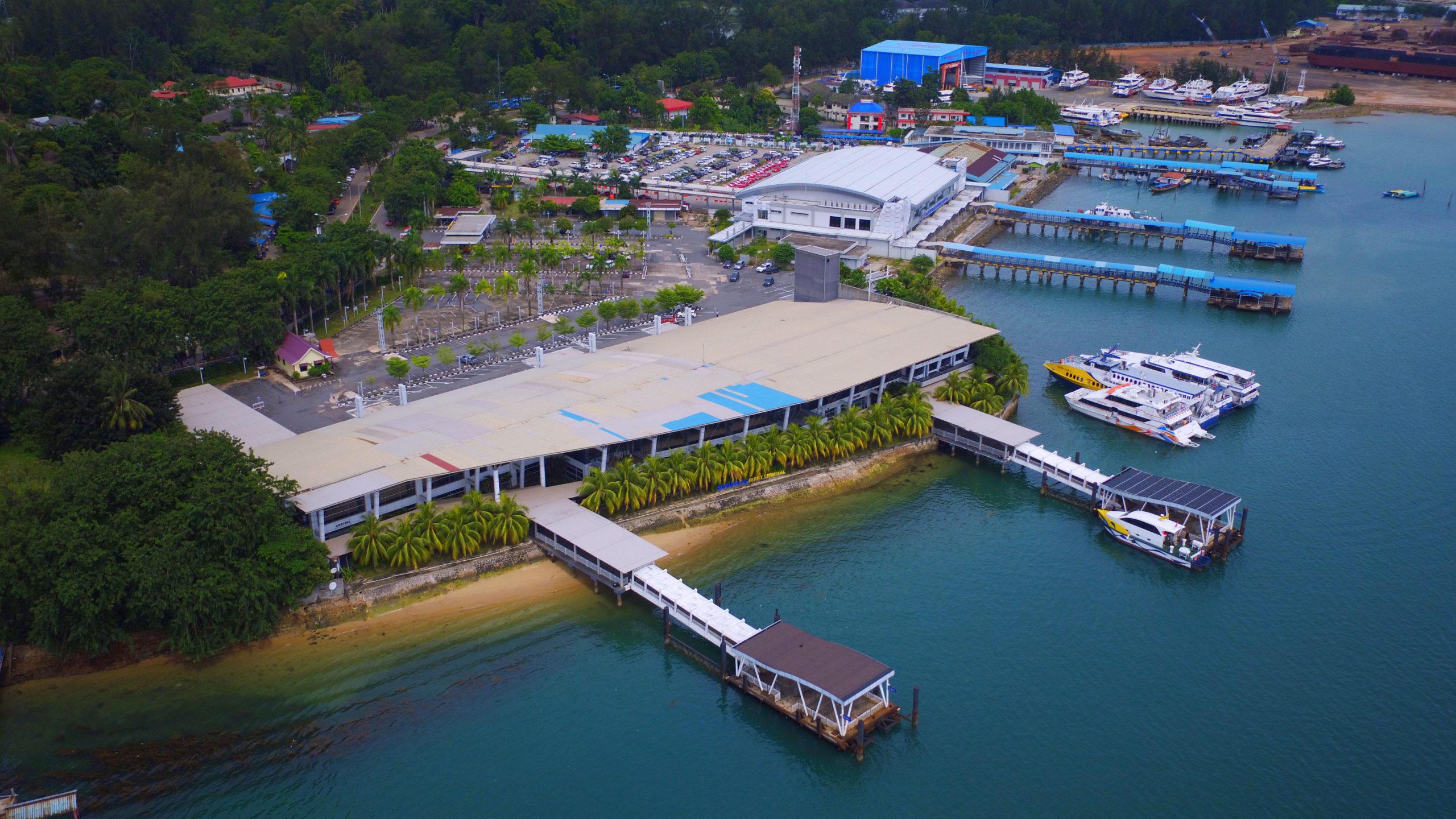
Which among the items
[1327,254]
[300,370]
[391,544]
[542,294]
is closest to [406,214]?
[542,294]

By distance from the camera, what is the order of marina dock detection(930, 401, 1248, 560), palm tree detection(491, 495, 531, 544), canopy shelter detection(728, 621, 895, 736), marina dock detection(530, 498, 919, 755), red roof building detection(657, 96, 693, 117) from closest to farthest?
canopy shelter detection(728, 621, 895, 736)
marina dock detection(530, 498, 919, 755)
palm tree detection(491, 495, 531, 544)
marina dock detection(930, 401, 1248, 560)
red roof building detection(657, 96, 693, 117)

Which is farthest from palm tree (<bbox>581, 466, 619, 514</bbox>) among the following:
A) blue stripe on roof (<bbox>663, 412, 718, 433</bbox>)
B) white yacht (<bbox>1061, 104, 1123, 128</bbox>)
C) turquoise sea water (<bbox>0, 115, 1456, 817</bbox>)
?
white yacht (<bbox>1061, 104, 1123, 128</bbox>)

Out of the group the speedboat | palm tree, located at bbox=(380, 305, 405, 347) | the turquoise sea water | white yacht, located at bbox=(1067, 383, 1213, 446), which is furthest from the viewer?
palm tree, located at bbox=(380, 305, 405, 347)

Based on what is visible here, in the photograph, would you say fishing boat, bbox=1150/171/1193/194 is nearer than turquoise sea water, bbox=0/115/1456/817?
No

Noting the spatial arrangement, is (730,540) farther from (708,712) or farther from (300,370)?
(300,370)

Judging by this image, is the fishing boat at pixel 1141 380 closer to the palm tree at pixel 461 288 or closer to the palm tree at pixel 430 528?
the palm tree at pixel 461 288

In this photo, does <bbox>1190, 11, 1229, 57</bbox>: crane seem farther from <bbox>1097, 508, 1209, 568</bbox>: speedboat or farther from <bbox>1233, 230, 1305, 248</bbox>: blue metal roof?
<bbox>1097, 508, 1209, 568</bbox>: speedboat

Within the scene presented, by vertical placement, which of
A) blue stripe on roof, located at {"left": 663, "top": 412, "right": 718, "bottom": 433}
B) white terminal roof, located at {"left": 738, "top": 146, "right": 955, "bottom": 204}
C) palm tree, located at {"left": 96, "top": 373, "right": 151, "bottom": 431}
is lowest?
blue stripe on roof, located at {"left": 663, "top": 412, "right": 718, "bottom": 433}
